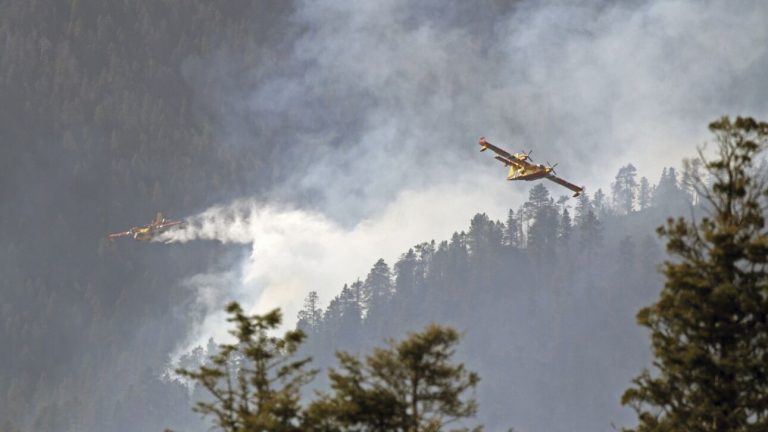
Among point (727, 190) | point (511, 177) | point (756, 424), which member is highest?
point (511, 177)

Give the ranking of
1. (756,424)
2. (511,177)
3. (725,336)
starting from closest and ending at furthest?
(756,424) → (725,336) → (511,177)

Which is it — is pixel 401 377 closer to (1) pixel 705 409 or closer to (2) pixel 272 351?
(2) pixel 272 351

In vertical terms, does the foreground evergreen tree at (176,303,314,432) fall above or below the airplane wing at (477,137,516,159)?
below

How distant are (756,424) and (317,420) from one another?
53.9 ft

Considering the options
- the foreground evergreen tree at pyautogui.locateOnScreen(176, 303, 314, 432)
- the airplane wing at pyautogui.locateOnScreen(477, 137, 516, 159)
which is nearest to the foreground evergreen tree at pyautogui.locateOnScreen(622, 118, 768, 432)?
the foreground evergreen tree at pyautogui.locateOnScreen(176, 303, 314, 432)

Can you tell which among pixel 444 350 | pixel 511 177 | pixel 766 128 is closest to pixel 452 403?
pixel 444 350

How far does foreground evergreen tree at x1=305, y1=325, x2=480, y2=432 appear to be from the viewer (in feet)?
188

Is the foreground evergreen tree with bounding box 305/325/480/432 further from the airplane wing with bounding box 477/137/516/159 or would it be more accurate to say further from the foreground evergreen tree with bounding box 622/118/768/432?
the airplane wing with bounding box 477/137/516/159

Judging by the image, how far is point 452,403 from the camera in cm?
5794

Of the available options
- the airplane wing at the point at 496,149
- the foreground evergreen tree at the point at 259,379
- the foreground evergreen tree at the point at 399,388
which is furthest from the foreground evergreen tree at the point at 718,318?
the airplane wing at the point at 496,149

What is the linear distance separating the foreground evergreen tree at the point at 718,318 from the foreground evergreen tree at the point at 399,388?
321 inches

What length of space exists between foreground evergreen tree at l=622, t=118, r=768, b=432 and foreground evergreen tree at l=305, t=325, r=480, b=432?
321 inches

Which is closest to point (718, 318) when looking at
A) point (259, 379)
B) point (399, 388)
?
point (399, 388)

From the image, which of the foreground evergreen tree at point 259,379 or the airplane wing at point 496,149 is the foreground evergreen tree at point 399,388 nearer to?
the foreground evergreen tree at point 259,379
